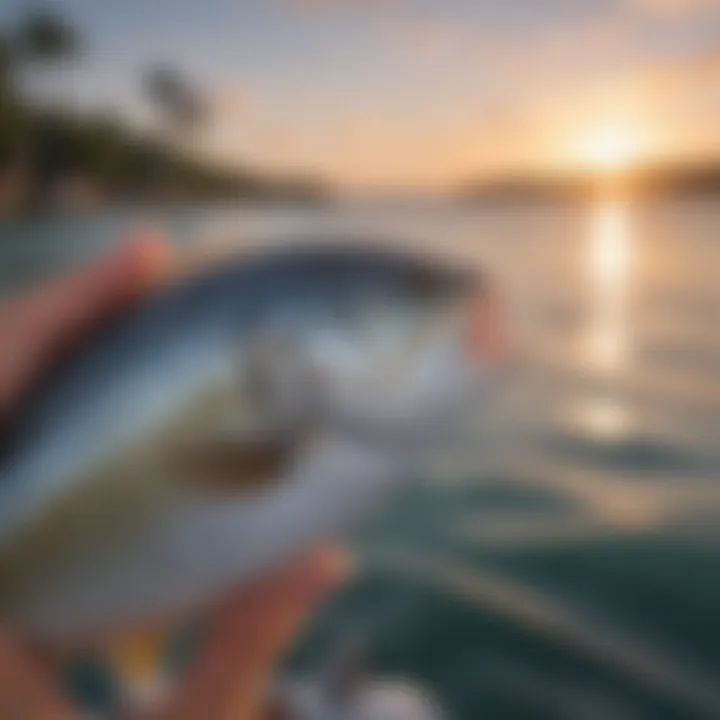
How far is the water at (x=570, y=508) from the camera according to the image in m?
0.70

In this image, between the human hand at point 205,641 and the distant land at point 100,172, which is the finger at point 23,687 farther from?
the distant land at point 100,172

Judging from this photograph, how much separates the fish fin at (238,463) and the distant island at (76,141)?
0.24m

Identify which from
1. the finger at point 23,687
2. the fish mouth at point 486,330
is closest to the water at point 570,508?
the fish mouth at point 486,330

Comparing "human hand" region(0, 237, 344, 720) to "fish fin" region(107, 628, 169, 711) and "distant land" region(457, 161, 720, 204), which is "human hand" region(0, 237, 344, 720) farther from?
"distant land" region(457, 161, 720, 204)

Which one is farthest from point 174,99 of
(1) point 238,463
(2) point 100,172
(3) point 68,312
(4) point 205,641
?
(4) point 205,641

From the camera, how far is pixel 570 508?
0.72 meters

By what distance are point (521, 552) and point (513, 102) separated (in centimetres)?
36

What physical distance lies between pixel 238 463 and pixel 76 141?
0.34 meters

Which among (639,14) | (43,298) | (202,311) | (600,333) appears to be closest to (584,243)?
(600,333)

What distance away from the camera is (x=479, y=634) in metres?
0.72

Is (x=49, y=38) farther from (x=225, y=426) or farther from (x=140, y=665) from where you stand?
(x=140, y=665)

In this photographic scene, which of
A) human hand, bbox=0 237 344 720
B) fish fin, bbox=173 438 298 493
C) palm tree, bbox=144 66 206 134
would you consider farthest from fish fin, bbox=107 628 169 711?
palm tree, bbox=144 66 206 134

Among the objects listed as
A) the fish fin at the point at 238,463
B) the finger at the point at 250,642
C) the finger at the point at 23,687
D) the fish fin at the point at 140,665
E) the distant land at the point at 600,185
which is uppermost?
the distant land at the point at 600,185

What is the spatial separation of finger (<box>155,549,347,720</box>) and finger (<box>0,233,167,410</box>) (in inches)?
8.8
